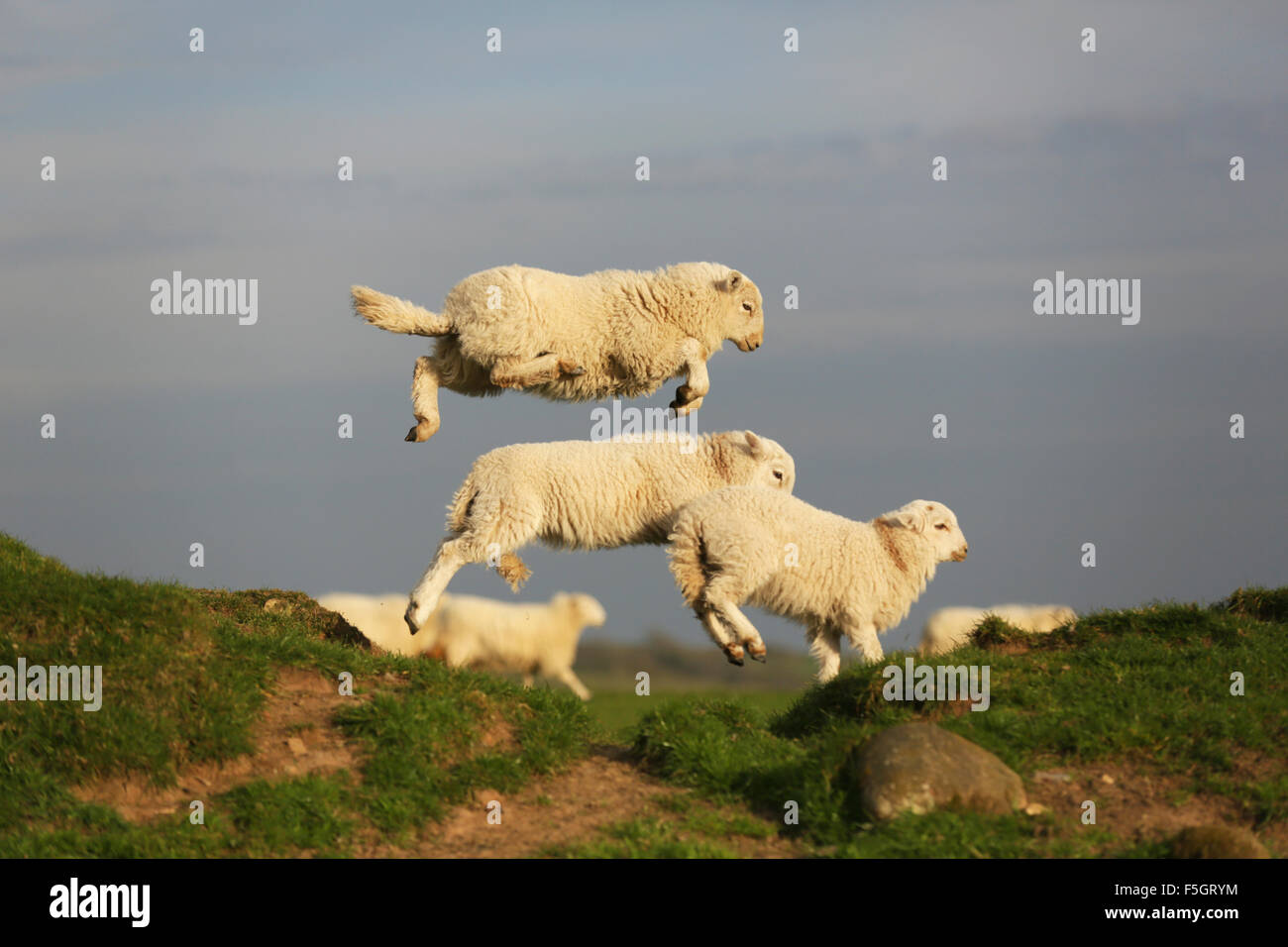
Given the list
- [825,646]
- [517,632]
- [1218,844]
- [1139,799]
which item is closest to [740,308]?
[825,646]

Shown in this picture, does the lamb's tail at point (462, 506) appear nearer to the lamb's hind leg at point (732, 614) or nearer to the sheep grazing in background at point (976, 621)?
the lamb's hind leg at point (732, 614)

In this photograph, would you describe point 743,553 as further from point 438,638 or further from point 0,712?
point 438,638

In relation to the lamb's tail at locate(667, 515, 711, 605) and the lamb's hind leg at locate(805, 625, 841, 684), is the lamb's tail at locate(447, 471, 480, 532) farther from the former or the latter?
the lamb's hind leg at locate(805, 625, 841, 684)

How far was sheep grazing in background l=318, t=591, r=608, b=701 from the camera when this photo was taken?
18359mm

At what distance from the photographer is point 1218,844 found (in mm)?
7188

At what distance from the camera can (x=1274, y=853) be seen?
24.7 feet

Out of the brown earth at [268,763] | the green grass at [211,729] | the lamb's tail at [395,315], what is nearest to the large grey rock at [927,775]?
the green grass at [211,729]

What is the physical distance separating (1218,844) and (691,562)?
4829mm

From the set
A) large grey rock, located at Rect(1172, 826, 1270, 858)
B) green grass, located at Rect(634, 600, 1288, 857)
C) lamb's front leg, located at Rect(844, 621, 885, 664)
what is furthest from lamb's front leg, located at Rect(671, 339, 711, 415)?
large grey rock, located at Rect(1172, 826, 1270, 858)

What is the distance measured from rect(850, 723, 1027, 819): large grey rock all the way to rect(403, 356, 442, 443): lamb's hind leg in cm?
548

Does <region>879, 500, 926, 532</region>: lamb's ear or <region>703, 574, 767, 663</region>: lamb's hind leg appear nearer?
<region>703, 574, 767, 663</region>: lamb's hind leg

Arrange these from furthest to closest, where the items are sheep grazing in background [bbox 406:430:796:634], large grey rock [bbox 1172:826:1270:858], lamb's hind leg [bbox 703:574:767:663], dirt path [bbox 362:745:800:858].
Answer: sheep grazing in background [bbox 406:430:796:634] < lamb's hind leg [bbox 703:574:767:663] < dirt path [bbox 362:745:800:858] < large grey rock [bbox 1172:826:1270:858]

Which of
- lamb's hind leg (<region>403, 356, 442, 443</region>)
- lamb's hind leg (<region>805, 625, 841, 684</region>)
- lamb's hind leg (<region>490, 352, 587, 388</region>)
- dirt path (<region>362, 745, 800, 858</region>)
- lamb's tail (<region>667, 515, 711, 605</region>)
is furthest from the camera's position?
lamb's hind leg (<region>403, 356, 442, 443</region>)
